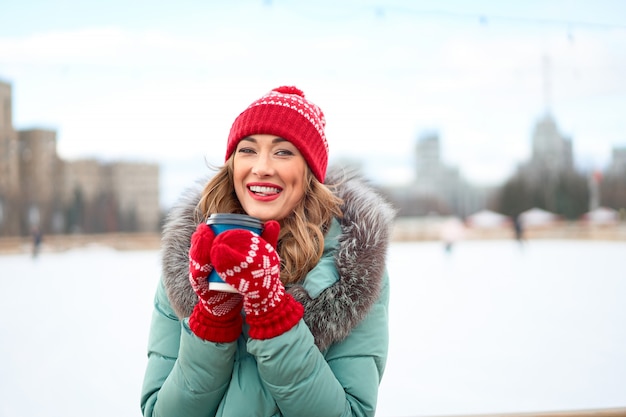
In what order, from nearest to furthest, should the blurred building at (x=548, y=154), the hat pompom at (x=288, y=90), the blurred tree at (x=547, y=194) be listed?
1. the hat pompom at (x=288, y=90)
2. the blurred tree at (x=547, y=194)
3. the blurred building at (x=548, y=154)

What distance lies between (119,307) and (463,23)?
3.91 metres

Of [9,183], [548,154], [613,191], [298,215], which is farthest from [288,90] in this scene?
[548,154]

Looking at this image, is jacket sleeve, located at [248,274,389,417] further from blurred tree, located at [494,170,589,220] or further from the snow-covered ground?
blurred tree, located at [494,170,589,220]

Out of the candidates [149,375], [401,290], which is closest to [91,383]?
[149,375]

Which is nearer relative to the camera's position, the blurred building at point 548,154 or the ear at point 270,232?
the ear at point 270,232

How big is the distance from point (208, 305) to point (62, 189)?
82.5 feet

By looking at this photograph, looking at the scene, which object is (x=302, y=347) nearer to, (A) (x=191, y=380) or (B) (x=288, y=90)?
(A) (x=191, y=380)

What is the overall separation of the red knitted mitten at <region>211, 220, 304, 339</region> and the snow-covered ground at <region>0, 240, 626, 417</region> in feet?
5.21

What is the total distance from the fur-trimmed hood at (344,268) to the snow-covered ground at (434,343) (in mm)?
1454

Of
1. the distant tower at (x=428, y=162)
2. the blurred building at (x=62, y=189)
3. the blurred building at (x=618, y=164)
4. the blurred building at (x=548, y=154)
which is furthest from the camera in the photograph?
the distant tower at (x=428, y=162)

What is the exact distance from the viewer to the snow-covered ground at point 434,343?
2594mm

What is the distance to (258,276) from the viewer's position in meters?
→ 0.81

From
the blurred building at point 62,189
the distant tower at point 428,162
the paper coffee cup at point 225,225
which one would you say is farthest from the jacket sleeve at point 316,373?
the distant tower at point 428,162

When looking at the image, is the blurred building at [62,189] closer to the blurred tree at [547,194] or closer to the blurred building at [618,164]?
the blurred tree at [547,194]
